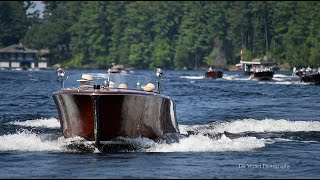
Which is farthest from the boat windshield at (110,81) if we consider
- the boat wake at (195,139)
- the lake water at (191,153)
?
the lake water at (191,153)

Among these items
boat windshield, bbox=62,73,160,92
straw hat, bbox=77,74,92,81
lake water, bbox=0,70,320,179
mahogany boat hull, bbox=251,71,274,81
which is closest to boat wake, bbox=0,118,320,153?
lake water, bbox=0,70,320,179

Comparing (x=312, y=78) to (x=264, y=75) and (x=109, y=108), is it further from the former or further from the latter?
(x=109, y=108)

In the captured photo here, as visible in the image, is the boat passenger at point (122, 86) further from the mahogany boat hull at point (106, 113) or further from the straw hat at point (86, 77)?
the straw hat at point (86, 77)

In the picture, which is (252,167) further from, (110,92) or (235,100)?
(235,100)

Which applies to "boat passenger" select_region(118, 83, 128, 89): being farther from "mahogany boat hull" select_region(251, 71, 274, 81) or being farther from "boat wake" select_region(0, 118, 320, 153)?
"mahogany boat hull" select_region(251, 71, 274, 81)

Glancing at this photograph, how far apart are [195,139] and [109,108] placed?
16.9ft

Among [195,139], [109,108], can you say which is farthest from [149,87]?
[195,139]

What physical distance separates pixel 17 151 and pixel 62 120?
1808 mm

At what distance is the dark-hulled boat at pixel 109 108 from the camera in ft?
98.4

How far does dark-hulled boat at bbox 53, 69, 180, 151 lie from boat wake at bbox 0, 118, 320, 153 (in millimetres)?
282

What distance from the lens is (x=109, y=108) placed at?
3009cm

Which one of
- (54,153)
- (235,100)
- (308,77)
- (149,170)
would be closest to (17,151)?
(54,153)

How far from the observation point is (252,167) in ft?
91.1

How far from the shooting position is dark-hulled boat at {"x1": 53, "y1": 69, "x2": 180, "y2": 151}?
98.4 feet
